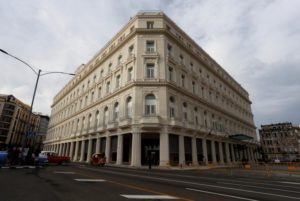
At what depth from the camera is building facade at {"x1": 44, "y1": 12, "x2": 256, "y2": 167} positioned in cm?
2692

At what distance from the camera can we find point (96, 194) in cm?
664

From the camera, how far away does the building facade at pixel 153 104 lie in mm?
26922

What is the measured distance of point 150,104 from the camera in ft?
90.7

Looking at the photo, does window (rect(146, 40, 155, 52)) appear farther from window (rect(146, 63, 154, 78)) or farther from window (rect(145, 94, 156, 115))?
window (rect(145, 94, 156, 115))

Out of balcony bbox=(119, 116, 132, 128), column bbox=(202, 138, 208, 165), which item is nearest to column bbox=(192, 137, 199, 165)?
column bbox=(202, 138, 208, 165)

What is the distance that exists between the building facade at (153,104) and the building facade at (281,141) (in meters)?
51.9

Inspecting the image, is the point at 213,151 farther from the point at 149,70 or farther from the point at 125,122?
the point at 149,70

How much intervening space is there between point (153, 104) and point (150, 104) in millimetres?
418

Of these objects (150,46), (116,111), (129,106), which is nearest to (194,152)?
(129,106)

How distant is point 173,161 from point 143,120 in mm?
6782

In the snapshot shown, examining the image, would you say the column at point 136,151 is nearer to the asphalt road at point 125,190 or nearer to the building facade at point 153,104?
the building facade at point 153,104

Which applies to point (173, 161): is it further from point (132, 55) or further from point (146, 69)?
point (132, 55)

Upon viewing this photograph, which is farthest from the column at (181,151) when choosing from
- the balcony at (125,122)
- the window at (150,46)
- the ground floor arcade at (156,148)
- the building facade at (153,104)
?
the window at (150,46)

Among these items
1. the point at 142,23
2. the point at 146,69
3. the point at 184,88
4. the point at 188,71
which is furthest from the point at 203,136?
the point at 142,23
